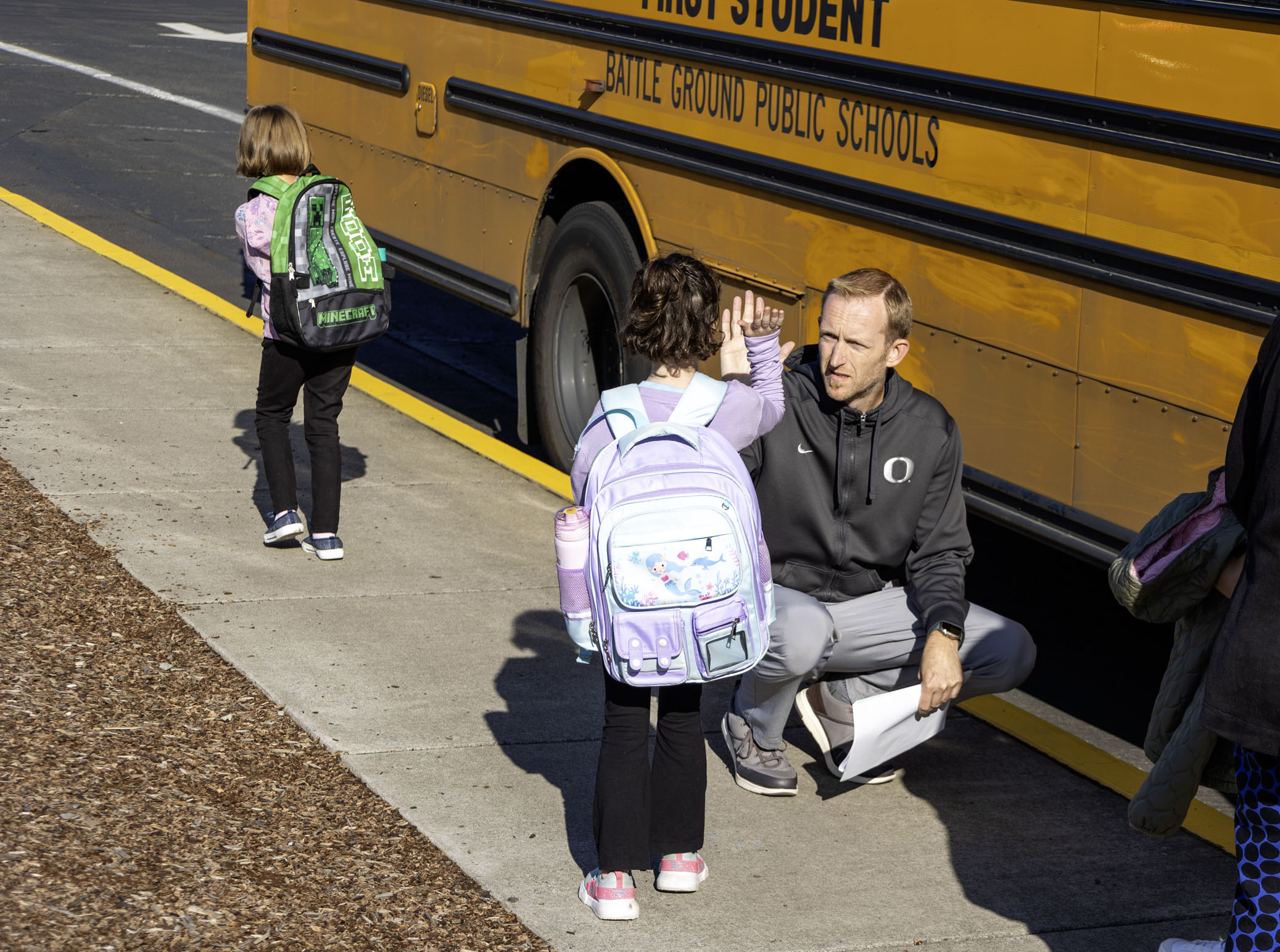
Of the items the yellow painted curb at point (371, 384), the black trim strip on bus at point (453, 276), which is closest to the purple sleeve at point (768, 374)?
the yellow painted curb at point (371, 384)

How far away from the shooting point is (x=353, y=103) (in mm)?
8266

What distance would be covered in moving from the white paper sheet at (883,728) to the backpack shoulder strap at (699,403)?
86 centimetres

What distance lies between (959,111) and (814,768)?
1888mm

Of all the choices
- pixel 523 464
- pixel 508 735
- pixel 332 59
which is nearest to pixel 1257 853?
pixel 508 735

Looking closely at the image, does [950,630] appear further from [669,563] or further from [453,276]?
[453,276]

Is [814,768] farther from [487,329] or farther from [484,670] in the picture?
[487,329]

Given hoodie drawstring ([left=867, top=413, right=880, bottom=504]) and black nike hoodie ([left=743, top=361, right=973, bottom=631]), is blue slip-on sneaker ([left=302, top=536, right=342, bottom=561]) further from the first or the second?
hoodie drawstring ([left=867, top=413, right=880, bottom=504])

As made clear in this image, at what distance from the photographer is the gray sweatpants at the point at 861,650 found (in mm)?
4367

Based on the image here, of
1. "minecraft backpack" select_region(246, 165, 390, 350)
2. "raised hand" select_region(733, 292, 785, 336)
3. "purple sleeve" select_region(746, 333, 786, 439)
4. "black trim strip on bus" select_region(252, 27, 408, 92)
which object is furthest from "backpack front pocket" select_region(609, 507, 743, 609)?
"black trim strip on bus" select_region(252, 27, 408, 92)

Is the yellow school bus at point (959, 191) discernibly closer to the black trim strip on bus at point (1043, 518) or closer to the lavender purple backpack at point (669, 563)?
the black trim strip on bus at point (1043, 518)

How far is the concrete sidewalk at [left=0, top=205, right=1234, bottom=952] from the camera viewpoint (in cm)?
392

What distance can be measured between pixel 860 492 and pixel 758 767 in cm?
76

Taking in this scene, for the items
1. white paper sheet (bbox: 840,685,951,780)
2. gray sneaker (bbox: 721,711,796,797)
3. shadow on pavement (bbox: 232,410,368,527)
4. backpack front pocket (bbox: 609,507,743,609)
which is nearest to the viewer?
backpack front pocket (bbox: 609,507,743,609)

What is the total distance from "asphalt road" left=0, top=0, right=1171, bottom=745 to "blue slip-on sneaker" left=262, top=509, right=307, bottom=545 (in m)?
2.33
